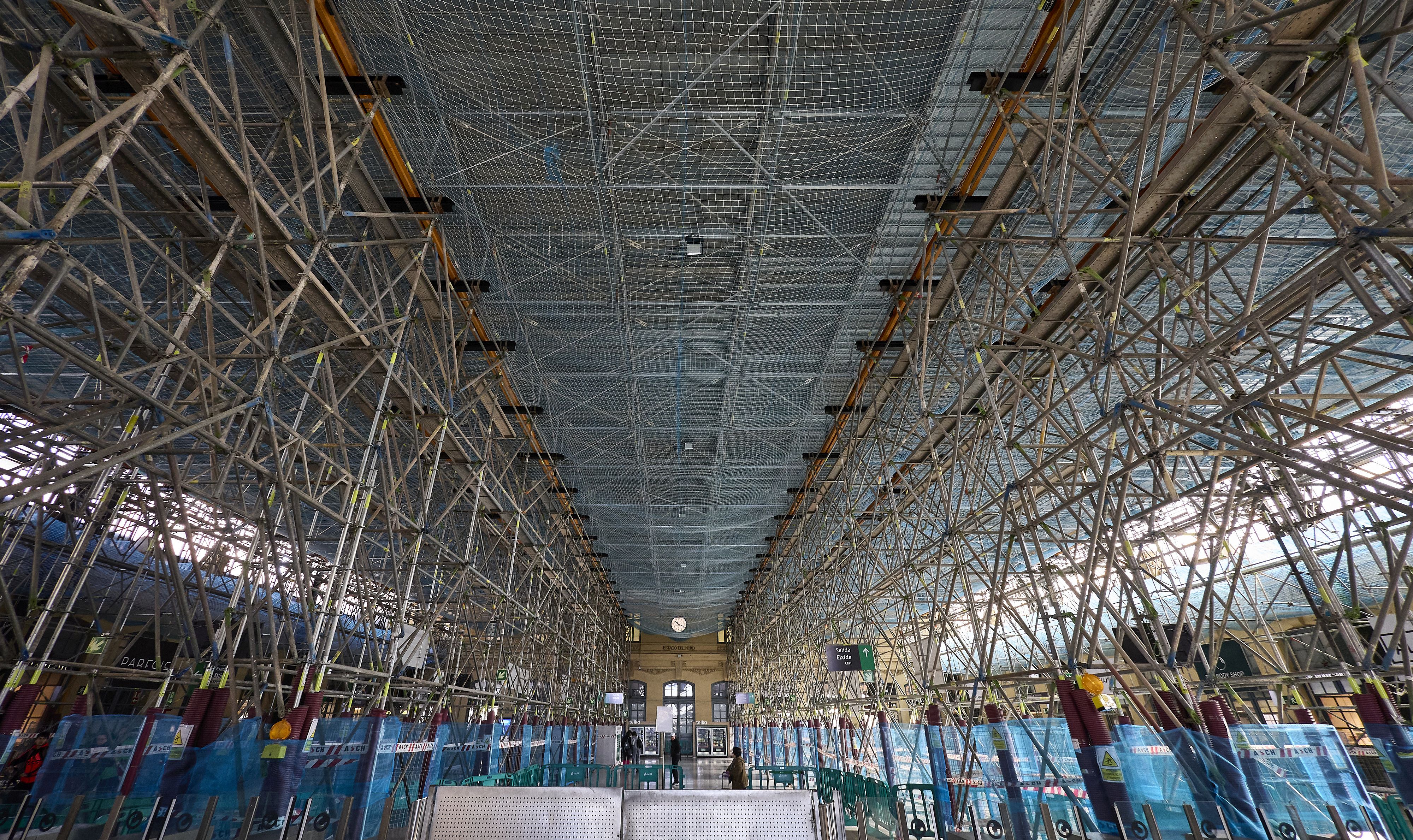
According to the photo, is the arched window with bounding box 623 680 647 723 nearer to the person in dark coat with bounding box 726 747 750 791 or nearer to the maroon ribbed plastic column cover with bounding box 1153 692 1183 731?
the person in dark coat with bounding box 726 747 750 791

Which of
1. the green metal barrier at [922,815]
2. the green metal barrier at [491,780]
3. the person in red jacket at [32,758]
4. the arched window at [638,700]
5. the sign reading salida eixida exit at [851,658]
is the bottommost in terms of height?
the green metal barrier at [922,815]

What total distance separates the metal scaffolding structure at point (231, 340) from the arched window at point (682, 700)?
96.8ft

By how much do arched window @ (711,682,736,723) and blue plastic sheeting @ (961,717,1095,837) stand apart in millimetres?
35262

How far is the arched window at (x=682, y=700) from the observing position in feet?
137

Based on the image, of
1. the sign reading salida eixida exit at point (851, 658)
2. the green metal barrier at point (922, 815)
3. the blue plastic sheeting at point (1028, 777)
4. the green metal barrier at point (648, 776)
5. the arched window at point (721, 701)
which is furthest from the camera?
the arched window at point (721, 701)

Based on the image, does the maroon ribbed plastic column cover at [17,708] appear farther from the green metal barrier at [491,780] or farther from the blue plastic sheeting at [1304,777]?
the blue plastic sheeting at [1304,777]

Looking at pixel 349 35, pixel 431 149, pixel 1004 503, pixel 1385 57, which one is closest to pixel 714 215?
pixel 431 149

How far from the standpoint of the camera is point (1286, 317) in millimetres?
7551

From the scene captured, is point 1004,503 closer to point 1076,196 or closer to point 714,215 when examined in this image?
point 1076,196

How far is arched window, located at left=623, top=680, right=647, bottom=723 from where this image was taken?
137 ft

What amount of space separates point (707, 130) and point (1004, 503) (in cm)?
608

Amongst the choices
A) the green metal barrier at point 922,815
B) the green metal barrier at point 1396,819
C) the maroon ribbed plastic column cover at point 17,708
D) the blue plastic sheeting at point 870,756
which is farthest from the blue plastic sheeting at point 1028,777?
the maroon ribbed plastic column cover at point 17,708

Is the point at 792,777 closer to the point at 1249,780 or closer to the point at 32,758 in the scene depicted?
the point at 1249,780

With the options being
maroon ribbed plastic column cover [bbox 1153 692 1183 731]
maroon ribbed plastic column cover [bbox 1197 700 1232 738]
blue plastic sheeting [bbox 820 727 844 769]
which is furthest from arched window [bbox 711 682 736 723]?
maroon ribbed plastic column cover [bbox 1197 700 1232 738]
